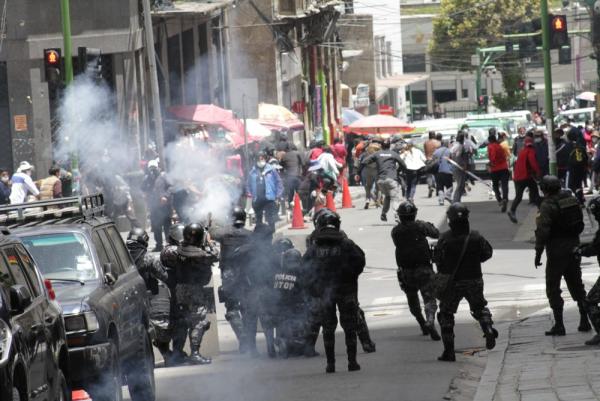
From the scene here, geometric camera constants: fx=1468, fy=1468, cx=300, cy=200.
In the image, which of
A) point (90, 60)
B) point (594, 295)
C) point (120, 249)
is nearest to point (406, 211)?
point (594, 295)

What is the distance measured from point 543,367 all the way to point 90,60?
663 inches

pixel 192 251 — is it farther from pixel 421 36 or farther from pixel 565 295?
pixel 421 36

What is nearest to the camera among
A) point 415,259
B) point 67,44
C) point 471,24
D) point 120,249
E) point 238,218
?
point 120,249

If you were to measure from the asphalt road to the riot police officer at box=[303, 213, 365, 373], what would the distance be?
1.00 feet

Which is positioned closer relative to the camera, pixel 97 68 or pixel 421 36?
pixel 97 68

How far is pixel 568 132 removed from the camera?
31.0 m

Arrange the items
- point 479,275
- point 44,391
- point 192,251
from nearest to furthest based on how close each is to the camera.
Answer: point 44,391 < point 479,275 < point 192,251

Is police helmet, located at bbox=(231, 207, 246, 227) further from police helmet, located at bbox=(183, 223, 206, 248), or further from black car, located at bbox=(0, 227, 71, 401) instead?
black car, located at bbox=(0, 227, 71, 401)

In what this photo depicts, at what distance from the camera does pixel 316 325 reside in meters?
14.5

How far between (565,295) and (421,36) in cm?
9112

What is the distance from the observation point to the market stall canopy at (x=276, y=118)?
46594mm

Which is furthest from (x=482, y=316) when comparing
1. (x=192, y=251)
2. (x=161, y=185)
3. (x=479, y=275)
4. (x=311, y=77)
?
(x=311, y=77)

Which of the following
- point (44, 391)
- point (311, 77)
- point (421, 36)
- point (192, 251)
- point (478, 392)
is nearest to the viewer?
point (44, 391)

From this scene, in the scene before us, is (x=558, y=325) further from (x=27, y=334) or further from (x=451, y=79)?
(x=451, y=79)
